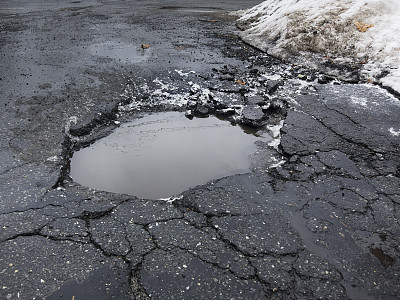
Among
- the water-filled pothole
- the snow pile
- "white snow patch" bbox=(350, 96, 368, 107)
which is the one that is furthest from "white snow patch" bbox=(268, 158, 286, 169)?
the snow pile

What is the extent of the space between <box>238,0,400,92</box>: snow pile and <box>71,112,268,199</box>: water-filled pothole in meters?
4.27

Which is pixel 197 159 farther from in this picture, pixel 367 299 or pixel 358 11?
pixel 358 11

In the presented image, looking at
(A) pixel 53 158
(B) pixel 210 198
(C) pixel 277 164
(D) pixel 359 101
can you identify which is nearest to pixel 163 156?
(B) pixel 210 198

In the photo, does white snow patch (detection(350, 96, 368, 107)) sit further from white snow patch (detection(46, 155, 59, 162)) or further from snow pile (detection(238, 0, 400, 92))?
white snow patch (detection(46, 155, 59, 162))

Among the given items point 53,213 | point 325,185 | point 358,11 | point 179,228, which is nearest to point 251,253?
point 179,228

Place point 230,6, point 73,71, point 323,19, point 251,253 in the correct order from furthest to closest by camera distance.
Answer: point 230,6, point 323,19, point 73,71, point 251,253

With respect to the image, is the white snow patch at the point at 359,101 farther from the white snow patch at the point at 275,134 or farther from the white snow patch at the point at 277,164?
the white snow patch at the point at 277,164

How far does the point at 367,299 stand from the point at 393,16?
27.8ft

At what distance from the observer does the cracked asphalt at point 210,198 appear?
2.86 metres

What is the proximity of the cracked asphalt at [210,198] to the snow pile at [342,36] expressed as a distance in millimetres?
895

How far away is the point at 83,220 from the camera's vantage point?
134 inches

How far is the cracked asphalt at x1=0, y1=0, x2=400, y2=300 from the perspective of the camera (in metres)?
2.86

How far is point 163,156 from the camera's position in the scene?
4.93 meters

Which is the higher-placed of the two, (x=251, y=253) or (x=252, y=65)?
(x=252, y=65)
